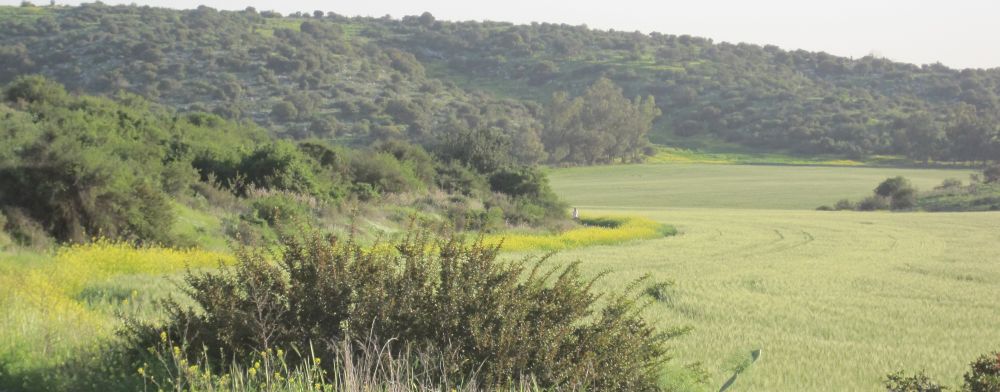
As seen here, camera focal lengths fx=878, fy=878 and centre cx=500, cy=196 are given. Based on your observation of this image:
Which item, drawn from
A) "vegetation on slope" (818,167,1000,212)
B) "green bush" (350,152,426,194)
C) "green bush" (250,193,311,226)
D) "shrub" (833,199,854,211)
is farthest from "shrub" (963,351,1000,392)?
"shrub" (833,199,854,211)

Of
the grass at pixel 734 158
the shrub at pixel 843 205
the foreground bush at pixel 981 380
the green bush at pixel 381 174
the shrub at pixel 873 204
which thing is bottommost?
the grass at pixel 734 158

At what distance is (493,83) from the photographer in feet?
489

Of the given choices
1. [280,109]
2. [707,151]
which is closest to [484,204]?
[280,109]

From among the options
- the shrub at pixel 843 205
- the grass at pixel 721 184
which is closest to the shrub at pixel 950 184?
the grass at pixel 721 184

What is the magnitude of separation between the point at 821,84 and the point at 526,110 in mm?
57898

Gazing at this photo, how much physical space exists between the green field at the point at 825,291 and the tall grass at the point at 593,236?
4.20 ft

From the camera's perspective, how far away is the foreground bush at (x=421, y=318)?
19.7ft

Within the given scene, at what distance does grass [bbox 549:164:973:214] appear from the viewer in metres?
61.7

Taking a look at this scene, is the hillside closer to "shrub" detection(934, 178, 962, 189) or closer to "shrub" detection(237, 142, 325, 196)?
"shrub" detection(237, 142, 325, 196)

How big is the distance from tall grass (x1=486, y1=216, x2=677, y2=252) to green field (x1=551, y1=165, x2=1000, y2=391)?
4.20 ft

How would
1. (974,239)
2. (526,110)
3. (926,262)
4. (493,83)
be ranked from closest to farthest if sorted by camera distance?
(926,262), (974,239), (526,110), (493,83)

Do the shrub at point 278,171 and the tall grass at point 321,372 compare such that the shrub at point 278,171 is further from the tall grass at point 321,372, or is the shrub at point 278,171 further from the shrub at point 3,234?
the tall grass at point 321,372

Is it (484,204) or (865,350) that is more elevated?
(865,350)

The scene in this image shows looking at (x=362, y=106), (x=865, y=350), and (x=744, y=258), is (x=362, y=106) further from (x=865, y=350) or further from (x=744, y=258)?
(x=865, y=350)
